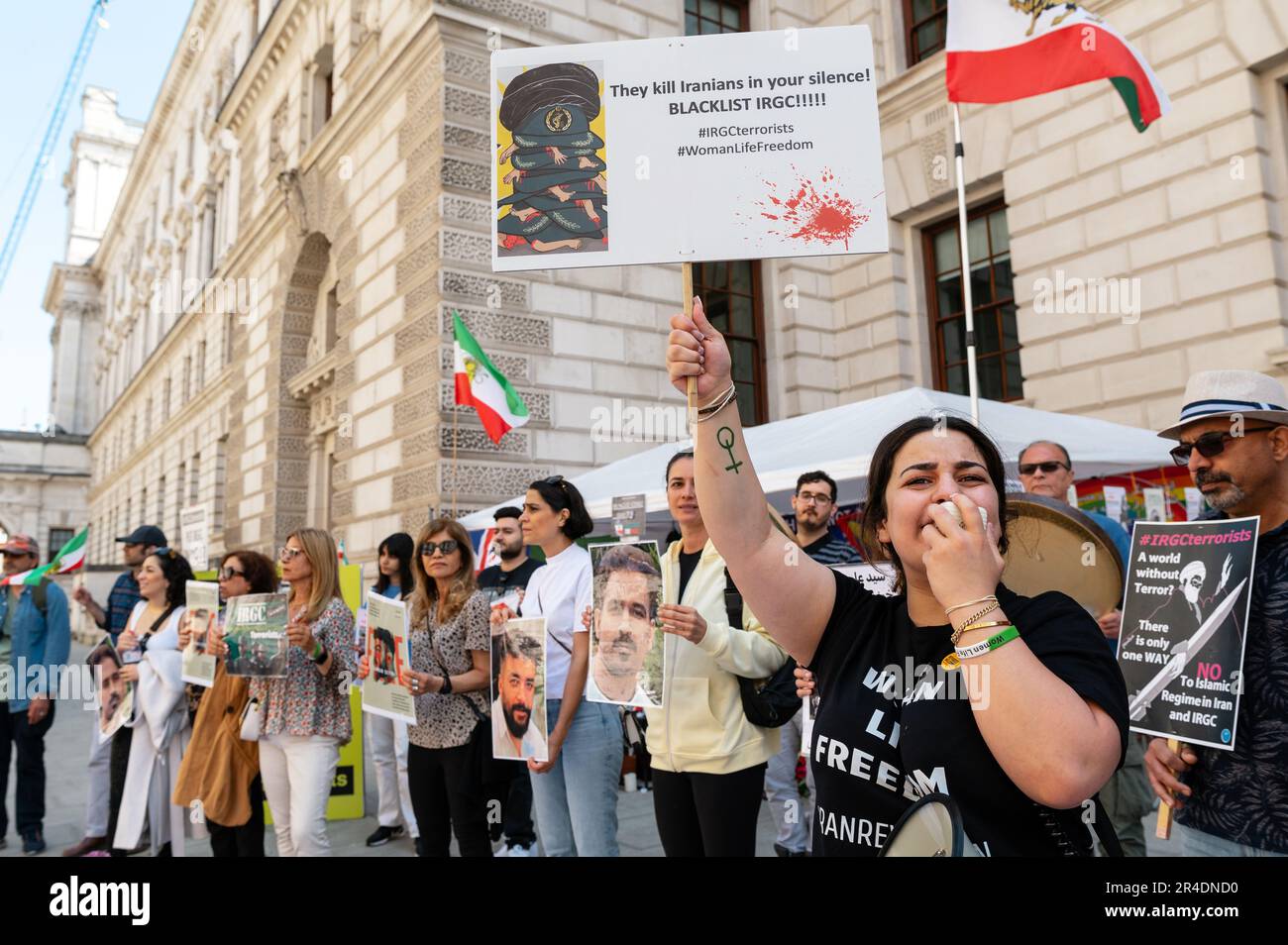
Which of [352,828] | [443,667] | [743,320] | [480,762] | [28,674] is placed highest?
[743,320]

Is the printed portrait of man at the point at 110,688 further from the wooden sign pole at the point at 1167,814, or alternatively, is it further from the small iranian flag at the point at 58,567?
the wooden sign pole at the point at 1167,814

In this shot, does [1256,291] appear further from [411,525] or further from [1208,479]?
[411,525]

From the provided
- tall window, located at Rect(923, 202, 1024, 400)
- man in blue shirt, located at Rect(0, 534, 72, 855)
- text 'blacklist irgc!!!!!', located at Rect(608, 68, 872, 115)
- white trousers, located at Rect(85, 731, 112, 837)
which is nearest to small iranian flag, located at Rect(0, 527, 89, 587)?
man in blue shirt, located at Rect(0, 534, 72, 855)

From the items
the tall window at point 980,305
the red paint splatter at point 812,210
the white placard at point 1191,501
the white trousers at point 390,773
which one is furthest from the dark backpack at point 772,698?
the tall window at point 980,305

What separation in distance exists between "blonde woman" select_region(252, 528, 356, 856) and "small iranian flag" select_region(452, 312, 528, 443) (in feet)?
17.4

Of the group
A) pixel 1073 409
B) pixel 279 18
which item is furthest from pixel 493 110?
pixel 279 18

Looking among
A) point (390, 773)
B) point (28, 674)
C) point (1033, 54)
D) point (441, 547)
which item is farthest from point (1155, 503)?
point (28, 674)

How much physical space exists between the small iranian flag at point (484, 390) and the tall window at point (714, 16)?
300 inches

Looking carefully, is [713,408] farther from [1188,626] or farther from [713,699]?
[713,699]

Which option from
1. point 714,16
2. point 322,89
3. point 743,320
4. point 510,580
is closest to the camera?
point 510,580

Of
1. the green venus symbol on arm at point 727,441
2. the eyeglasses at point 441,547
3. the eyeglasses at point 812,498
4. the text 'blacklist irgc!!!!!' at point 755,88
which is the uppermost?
the text 'blacklist irgc!!!!!' at point 755,88

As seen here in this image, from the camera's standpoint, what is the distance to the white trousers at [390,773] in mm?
6246

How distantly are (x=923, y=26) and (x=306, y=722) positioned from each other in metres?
13.7

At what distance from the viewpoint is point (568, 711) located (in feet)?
12.9
